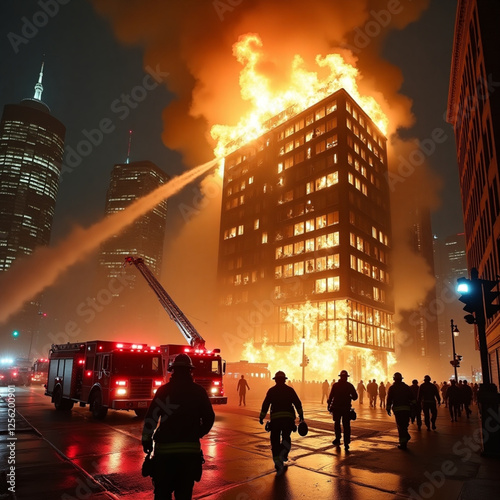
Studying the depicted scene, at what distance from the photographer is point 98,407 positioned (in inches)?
558

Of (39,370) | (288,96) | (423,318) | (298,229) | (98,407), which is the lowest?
(39,370)

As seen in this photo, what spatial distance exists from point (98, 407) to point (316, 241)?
1698 inches

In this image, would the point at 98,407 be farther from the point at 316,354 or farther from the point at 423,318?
the point at 423,318

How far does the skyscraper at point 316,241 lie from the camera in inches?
1980

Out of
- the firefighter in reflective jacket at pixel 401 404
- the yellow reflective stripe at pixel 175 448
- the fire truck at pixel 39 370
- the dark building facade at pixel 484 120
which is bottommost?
the fire truck at pixel 39 370

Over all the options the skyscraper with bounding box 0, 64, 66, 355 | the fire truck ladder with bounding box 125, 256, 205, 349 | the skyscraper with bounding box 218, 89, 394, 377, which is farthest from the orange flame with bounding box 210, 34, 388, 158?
the skyscraper with bounding box 0, 64, 66, 355

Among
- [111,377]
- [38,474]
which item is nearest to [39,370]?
[111,377]

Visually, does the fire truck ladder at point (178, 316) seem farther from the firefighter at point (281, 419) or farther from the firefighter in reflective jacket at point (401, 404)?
the firefighter at point (281, 419)

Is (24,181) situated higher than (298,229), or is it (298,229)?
(24,181)

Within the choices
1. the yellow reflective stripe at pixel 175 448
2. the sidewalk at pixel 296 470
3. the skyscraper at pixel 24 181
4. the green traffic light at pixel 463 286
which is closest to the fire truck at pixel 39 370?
the sidewalk at pixel 296 470

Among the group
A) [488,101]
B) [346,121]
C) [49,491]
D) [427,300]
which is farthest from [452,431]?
[427,300]

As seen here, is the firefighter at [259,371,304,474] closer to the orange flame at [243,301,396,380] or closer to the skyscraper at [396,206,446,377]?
the orange flame at [243,301,396,380]

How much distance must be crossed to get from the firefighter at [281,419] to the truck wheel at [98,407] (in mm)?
8761

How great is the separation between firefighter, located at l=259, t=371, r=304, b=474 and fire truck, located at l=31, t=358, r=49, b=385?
3261 centimetres
